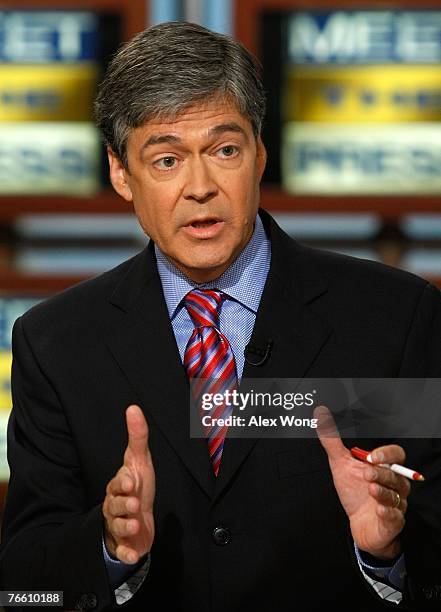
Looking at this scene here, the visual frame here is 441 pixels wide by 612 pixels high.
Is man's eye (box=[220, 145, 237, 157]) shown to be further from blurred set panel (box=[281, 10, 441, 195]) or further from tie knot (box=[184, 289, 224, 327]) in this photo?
blurred set panel (box=[281, 10, 441, 195])

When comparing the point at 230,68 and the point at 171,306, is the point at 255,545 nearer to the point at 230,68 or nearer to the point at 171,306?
the point at 171,306

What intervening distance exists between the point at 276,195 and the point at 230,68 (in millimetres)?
1867

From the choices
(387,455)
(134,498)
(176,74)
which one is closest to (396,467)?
(387,455)

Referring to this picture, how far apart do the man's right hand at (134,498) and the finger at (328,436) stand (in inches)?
6.9

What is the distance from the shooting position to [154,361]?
5.13 feet

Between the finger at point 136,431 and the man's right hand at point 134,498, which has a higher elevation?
the finger at point 136,431

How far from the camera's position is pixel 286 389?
61.0 inches

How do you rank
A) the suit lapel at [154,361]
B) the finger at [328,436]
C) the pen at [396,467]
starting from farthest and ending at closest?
the suit lapel at [154,361], the finger at [328,436], the pen at [396,467]

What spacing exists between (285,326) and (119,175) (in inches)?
10.9

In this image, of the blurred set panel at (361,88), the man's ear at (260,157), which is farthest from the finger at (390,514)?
the blurred set panel at (361,88)

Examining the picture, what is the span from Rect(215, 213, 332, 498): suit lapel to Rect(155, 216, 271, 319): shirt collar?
0.05 feet

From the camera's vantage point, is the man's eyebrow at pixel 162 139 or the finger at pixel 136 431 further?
the man's eyebrow at pixel 162 139

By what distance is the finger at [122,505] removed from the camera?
135cm

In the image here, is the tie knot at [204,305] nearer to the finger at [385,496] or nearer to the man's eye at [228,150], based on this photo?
the man's eye at [228,150]
